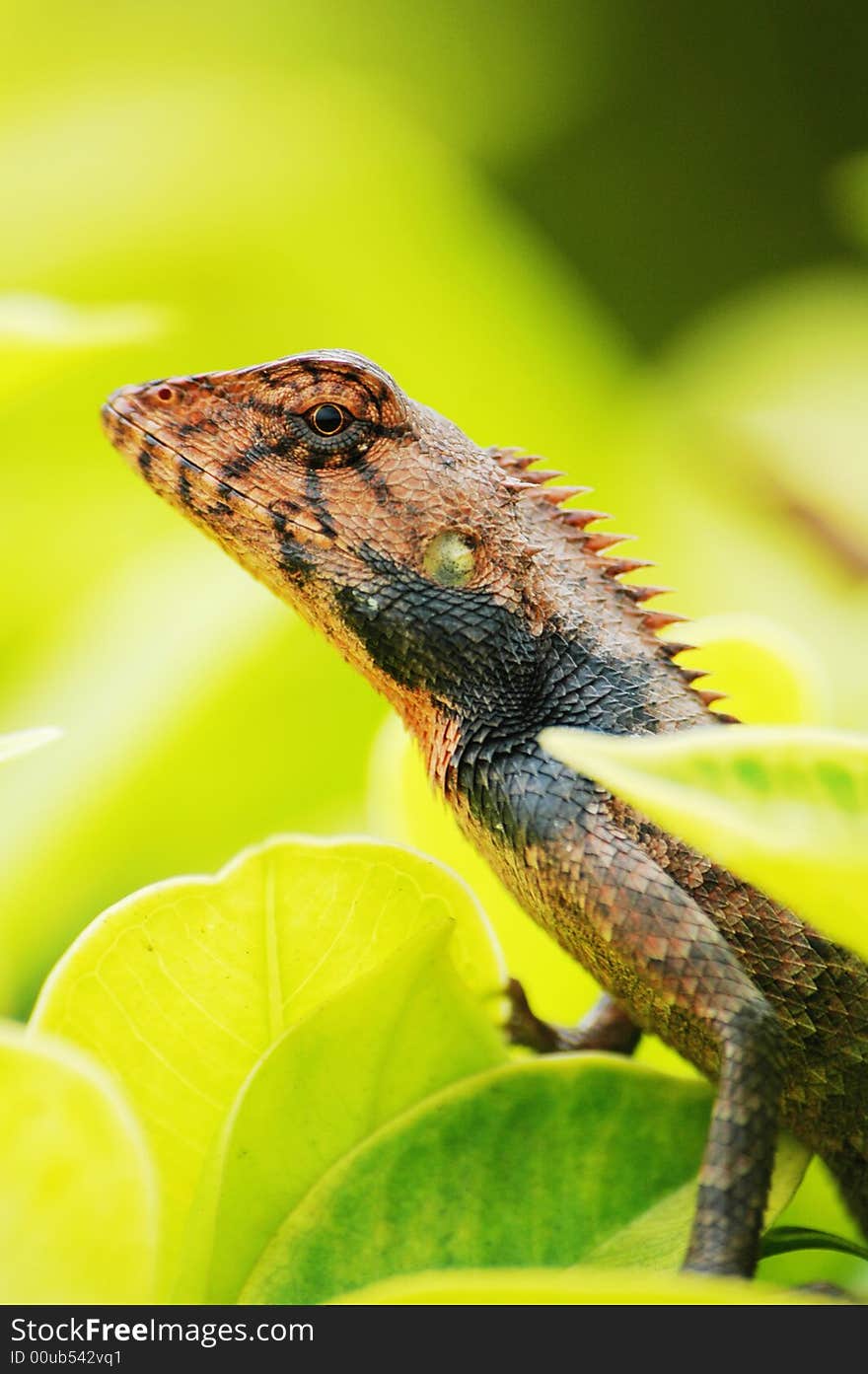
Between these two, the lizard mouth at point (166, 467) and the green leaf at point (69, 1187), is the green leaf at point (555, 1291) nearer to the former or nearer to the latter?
the green leaf at point (69, 1187)

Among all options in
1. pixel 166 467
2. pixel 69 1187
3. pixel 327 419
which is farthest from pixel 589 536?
pixel 69 1187

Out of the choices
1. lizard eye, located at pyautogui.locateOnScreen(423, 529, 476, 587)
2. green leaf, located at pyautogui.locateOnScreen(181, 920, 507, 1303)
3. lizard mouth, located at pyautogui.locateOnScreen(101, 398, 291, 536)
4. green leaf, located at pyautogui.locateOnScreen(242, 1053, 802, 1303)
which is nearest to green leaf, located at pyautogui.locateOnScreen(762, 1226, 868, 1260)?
green leaf, located at pyautogui.locateOnScreen(242, 1053, 802, 1303)

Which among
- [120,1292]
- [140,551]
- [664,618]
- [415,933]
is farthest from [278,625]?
[120,1292]

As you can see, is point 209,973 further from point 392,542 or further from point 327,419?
point 327,419

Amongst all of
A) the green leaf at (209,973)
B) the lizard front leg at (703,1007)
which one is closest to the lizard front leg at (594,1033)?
the lizard front leg at (703,1007)

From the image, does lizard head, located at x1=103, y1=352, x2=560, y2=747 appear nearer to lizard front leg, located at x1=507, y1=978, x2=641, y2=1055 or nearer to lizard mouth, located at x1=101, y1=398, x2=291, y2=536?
lizard mouth, located at x1=101, y1=398, x2=291, y2=536

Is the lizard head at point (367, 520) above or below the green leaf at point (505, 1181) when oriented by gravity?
above
